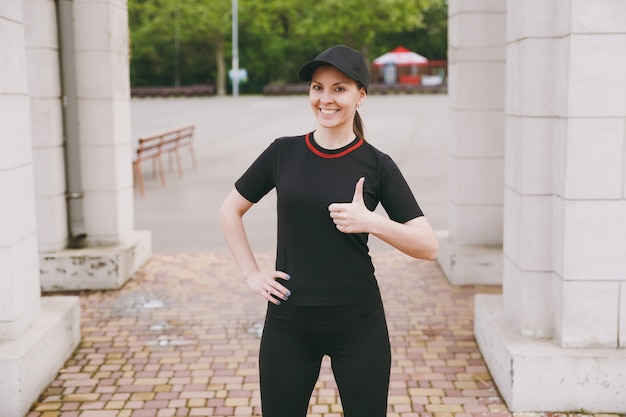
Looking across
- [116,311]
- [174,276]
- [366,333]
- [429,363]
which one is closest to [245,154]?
[174,276]

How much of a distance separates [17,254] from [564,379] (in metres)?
3.49

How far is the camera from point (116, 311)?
731 centimetres

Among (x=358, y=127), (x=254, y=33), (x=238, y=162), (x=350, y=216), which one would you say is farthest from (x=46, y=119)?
(x=254, y=33)

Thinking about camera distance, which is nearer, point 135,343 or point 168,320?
point 135,343

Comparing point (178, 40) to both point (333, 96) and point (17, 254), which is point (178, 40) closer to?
point (17, 254)

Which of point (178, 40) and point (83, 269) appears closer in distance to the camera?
point (83, 269)

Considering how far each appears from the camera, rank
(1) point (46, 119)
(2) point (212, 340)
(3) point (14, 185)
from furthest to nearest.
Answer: (1) point (46, 119) < (2) point (212, 340) < (3) point (14, 185)

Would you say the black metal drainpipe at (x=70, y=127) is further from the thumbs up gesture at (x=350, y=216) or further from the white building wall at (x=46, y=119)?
the thumbs up gesture at (x=350, y=216)

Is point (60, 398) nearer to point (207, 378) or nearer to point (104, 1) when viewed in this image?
point (207, 378)

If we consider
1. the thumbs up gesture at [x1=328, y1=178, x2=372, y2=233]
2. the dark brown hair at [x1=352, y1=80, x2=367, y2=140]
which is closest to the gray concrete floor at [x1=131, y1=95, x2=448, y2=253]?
the dark brown hair at [x1=352, y1=80, x2=367, y2=140]

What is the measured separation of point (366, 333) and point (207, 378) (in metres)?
2.75

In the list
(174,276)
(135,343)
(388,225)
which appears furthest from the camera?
(174,276)

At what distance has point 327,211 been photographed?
305cm

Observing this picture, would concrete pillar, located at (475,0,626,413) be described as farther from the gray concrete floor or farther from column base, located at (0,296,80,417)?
the gray concrete floor
